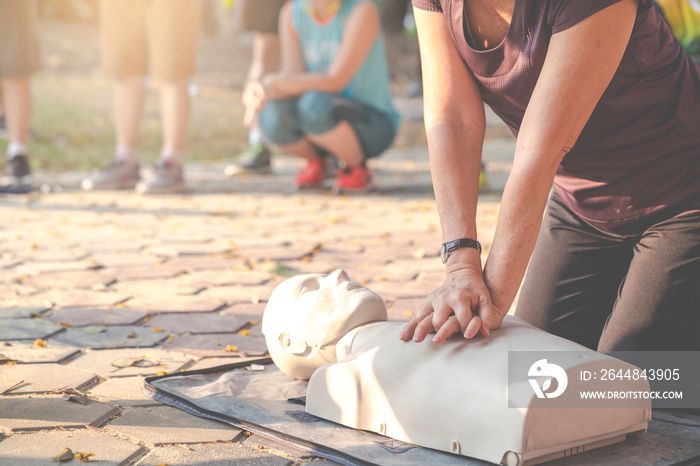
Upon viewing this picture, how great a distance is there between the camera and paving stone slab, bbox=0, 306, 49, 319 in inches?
116

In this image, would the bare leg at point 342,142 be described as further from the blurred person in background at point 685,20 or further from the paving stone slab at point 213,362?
the paving stone slab at point 213,362

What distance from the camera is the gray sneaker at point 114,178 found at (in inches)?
243

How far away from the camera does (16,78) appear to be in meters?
6.12

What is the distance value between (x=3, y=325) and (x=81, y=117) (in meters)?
8.07

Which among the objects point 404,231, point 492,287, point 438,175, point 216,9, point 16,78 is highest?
point 216,9

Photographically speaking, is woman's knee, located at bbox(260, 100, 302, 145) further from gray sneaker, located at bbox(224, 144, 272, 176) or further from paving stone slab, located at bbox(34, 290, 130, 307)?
paving stone slab, located at bbox(34, 290, 130, 307)

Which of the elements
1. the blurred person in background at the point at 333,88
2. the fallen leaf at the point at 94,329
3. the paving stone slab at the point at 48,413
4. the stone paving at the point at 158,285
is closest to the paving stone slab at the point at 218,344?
the stone paving at the point at 158,285

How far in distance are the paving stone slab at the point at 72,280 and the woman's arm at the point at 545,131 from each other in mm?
1947

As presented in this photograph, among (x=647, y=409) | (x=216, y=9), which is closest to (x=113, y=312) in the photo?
(x=647, y=409)

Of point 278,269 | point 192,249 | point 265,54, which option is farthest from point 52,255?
point 265,54

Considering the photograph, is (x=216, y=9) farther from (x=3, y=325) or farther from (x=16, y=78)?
(x=3, y=325)

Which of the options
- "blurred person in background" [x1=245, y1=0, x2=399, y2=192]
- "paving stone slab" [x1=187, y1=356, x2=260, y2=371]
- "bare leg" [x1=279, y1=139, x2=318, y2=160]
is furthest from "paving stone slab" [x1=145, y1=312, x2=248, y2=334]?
"bare leg" [x1=279, y1=139, x2=318, y2=160]

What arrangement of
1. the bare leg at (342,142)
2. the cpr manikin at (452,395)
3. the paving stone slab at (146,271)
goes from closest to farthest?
the cpr manikin at (452,395) < the paving stone slab at (146,271) < the bare leg at (342,142)

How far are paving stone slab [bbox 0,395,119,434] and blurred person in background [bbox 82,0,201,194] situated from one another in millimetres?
3959
